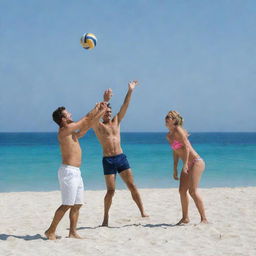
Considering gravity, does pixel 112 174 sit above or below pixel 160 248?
above

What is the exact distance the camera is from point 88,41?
27.3 feet

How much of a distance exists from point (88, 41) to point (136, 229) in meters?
3.35

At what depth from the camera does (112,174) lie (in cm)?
757

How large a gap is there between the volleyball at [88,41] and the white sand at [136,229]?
121 inches

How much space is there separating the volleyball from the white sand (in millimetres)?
3079

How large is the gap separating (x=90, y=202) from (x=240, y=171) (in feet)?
51.4

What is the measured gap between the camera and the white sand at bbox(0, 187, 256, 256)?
19.6ft

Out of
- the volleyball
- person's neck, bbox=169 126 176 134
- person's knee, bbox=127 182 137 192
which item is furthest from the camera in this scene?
the volleyball

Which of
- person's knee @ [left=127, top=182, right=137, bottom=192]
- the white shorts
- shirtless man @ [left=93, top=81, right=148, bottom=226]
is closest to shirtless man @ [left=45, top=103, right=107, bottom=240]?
the white shorts

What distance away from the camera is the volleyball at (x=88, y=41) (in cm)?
831

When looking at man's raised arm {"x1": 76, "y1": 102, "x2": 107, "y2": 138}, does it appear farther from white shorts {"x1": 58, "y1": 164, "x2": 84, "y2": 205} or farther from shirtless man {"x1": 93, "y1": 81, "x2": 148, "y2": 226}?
→ shirtless man {"x1": 93, "y1": 81, "x2": 148, "y2": 226}

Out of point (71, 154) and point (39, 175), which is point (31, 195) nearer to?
point (71, 154)

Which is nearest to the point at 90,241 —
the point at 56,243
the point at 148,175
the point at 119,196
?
the point at 56,243

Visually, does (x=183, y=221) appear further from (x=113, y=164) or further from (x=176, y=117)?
(x=176, y=117)
